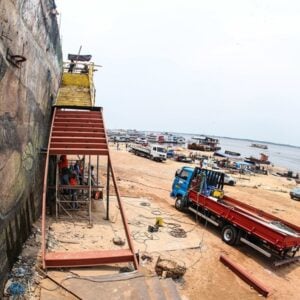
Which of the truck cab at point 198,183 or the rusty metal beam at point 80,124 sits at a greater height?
the rusty metal beam at point 80,124

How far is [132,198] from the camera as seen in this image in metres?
18.8

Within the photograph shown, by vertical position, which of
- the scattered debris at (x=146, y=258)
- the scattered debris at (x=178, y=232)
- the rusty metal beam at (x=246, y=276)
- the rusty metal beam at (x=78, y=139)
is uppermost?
the rusty metal beam at (x=78, y=139)

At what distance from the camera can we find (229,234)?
531 inches

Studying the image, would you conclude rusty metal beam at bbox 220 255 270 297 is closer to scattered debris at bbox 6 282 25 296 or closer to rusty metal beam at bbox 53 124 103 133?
scattered debris at bbox 6 282 25 296

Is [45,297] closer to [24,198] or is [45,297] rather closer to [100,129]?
[24,198]

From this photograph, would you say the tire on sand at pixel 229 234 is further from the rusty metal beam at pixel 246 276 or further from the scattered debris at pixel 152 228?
the scattered debris at pixel 152 228

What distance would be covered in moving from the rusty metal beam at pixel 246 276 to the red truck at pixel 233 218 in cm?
161

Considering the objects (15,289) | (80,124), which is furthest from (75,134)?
(15,289)

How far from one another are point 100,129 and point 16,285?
24.5 feet

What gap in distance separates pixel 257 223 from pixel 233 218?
4.39 feet

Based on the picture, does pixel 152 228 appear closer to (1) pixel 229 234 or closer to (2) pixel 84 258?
(1) pixel 229 234

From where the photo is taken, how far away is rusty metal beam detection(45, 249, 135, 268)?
7906 mm

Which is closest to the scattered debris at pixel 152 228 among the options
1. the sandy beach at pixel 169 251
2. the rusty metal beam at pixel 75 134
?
the sandy beach at pixel 169 251

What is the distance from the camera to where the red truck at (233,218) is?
11719 millimetres
